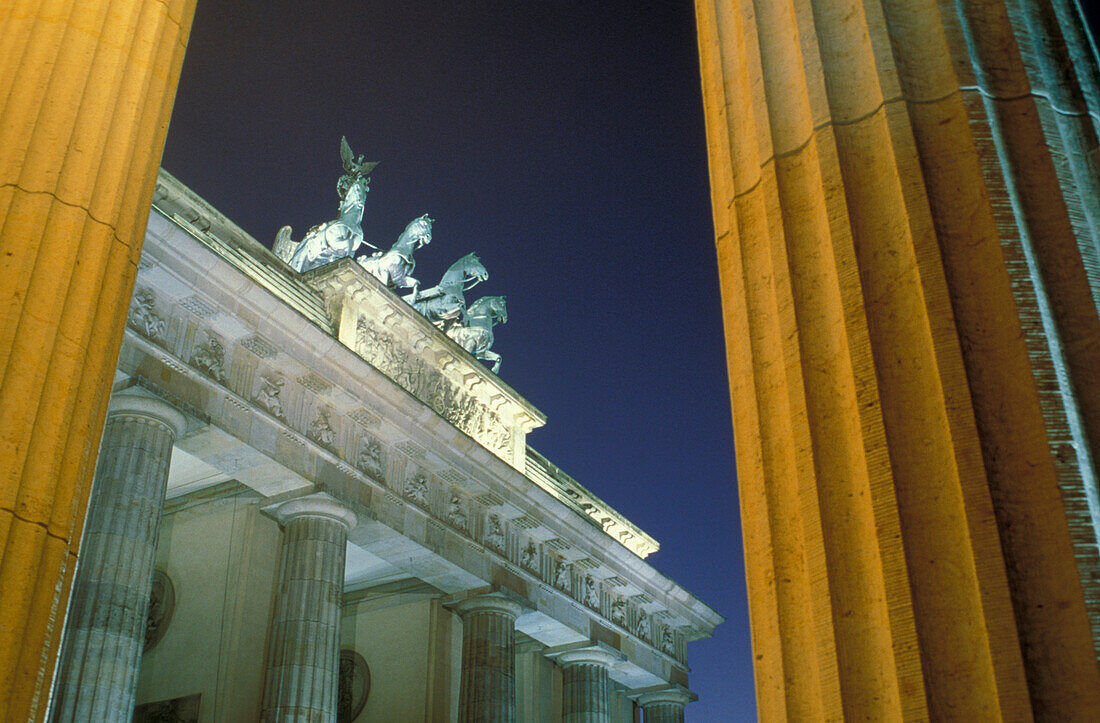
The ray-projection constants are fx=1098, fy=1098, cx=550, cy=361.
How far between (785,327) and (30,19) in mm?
5619

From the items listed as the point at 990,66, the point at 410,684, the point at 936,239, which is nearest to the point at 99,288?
the point at 936,239

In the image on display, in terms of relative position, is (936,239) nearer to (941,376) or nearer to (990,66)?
(941,376)

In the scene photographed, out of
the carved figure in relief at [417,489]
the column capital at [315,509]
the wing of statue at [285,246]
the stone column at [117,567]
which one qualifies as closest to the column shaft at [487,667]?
the carved figure in relief at [417,489]

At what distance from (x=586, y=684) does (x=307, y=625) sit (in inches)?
523

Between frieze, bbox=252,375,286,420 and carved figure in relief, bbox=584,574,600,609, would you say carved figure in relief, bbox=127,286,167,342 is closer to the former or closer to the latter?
frieze, bbox=252,375,286,420

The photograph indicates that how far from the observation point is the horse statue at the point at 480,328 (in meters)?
34.6

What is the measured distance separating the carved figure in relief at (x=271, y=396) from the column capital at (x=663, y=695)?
19.8m

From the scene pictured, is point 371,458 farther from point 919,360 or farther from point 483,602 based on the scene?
point 919,360

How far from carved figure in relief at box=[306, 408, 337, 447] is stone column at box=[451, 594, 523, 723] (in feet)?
21.8

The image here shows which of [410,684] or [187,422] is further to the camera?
[410,684]

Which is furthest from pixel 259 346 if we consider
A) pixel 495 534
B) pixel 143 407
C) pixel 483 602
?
pixel 483 602

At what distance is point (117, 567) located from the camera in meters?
19.5

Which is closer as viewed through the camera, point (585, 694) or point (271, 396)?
point (271, 396)

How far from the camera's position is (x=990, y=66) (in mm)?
6602
